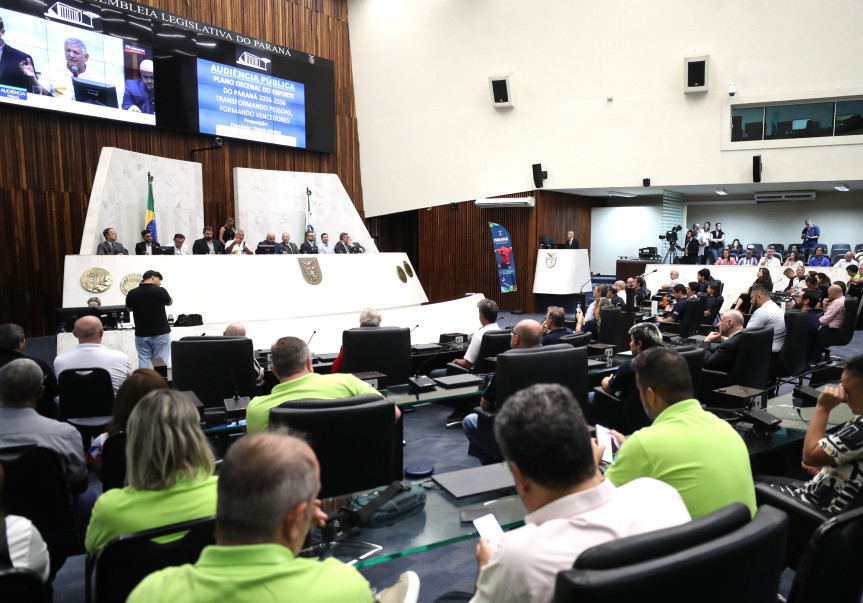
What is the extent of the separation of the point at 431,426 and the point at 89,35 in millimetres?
8804

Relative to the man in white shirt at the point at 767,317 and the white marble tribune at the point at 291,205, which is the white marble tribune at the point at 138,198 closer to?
the white marble tribune at the point at 291,205

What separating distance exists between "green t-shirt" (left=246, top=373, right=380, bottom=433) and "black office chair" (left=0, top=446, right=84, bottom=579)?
692mm

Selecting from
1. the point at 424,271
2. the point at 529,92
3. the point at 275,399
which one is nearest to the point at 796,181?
the point at 529,92

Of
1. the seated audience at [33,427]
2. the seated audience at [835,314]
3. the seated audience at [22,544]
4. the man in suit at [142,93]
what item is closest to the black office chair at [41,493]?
the seated audience at [33,427]

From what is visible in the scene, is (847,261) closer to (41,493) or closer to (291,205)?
(291,205)

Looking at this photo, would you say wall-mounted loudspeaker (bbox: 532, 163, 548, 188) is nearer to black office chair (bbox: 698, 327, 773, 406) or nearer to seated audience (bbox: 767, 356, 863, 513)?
black office chair (bbox: 698, 327, 773, 406)

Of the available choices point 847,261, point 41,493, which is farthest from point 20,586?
point 847,261

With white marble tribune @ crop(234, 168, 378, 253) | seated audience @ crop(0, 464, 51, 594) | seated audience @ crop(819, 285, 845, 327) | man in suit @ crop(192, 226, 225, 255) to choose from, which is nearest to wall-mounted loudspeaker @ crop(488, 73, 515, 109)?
white marble tribune @ crop(234, 168, 378, 253)

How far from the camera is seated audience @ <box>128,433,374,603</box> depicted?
105 cm

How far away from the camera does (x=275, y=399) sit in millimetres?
2479

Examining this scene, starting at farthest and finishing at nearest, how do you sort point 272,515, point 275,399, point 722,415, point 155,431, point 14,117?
point 14,117
point 722,415
point 275,399
point 155,431
point 272,515

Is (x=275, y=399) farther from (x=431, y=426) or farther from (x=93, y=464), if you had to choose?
(x=431, y=426)

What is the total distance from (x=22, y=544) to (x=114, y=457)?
0.86 metres

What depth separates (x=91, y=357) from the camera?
4.06m
